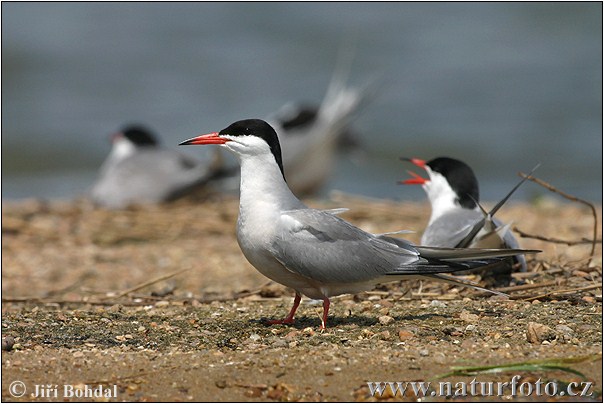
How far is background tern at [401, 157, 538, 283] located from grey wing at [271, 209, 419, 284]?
2.08 ft

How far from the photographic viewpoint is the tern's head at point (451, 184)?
17.9 ft

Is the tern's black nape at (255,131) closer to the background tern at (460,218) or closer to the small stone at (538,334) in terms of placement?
the background tern at (460,218)

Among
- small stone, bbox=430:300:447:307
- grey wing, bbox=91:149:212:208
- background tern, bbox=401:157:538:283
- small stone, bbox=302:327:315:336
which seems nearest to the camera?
small stone, bbox=302:327:315:336

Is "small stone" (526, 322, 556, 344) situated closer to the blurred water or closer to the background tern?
the background tern

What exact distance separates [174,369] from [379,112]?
42.8 ft

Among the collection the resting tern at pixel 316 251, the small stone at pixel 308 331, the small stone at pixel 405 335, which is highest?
the resting tern at pixel 316 251

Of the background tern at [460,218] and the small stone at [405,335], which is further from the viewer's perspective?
the background tern at [460,218]

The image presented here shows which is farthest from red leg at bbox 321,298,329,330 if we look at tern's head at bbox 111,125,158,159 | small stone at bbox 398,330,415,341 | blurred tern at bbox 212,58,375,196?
tern's head at bbox 111,125,158,159

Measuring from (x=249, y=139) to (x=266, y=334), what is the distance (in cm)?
87

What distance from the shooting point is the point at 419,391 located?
3.20 m

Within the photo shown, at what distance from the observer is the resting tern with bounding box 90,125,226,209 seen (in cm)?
860

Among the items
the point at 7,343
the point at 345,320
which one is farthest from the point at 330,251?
the point at 7,343

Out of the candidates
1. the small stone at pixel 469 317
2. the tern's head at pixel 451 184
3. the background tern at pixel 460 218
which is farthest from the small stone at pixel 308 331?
the tern's head at pixel 451 184

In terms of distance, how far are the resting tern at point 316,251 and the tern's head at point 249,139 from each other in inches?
2.7
